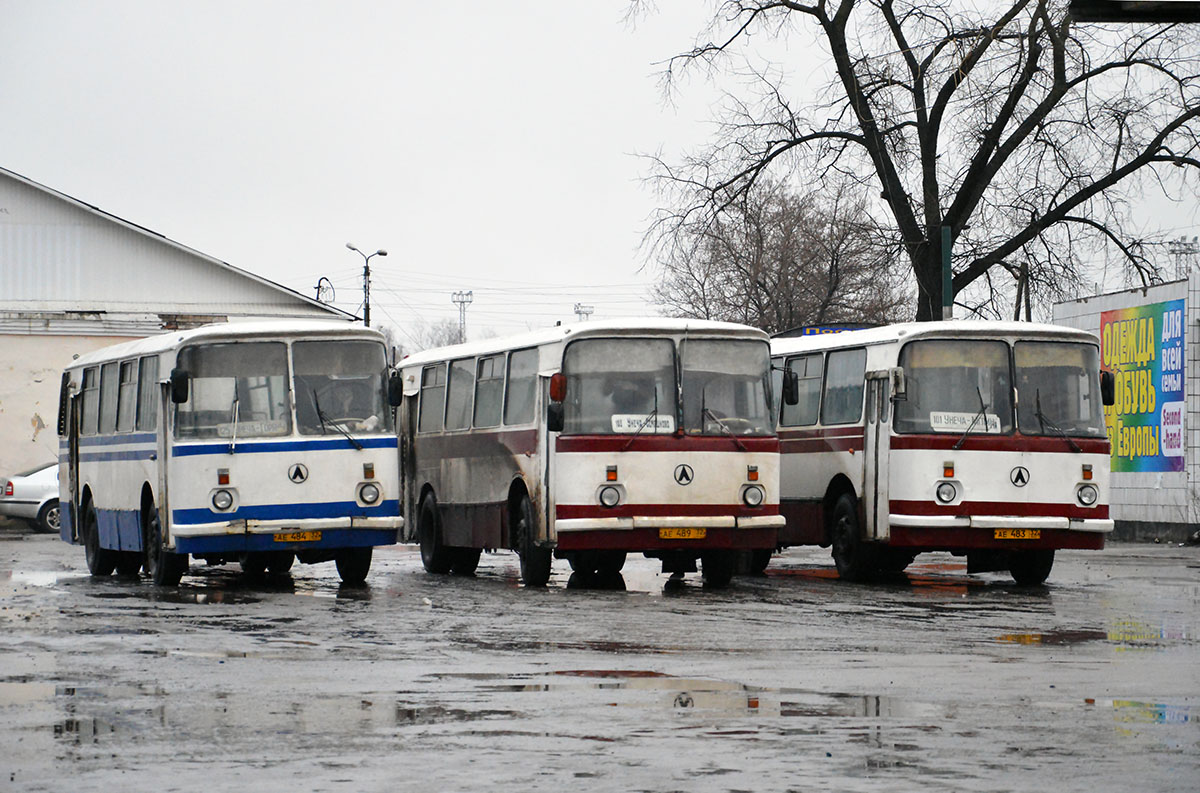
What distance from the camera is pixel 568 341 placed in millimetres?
21969

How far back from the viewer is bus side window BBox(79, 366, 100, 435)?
25.6 meters

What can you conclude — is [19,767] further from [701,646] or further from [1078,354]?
[1078,354]

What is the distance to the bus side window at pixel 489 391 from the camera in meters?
24.3

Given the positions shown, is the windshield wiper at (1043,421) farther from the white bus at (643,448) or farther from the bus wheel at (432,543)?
the bus wheel at (432,543)

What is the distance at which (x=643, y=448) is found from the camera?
2162 centimetres

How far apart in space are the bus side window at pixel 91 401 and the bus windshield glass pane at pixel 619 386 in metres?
6.95

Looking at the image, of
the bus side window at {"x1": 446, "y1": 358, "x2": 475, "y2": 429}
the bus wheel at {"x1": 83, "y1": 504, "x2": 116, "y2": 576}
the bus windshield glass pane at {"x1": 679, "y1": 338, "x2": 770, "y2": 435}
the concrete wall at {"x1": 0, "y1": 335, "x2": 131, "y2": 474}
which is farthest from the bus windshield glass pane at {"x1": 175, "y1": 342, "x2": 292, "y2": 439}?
the concrete wall at {"x1": 0, "y1": 335, "x2": 131, "y2": 474}

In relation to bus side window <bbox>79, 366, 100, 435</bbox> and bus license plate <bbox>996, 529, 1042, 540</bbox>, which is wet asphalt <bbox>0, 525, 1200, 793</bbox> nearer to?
bus license plate <bbox>996, 529, 1042, 540</bbox>

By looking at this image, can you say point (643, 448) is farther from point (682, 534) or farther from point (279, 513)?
point (279, 513)

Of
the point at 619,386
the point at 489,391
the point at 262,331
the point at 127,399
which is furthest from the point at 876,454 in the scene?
the point at 127,399

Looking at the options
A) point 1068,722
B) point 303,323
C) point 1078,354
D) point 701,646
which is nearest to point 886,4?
point 1078,354

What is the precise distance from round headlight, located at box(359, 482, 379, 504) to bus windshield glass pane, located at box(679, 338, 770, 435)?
3.39 meters

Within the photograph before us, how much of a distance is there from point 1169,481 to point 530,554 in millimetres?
17176

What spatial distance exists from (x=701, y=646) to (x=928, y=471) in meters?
8.21
